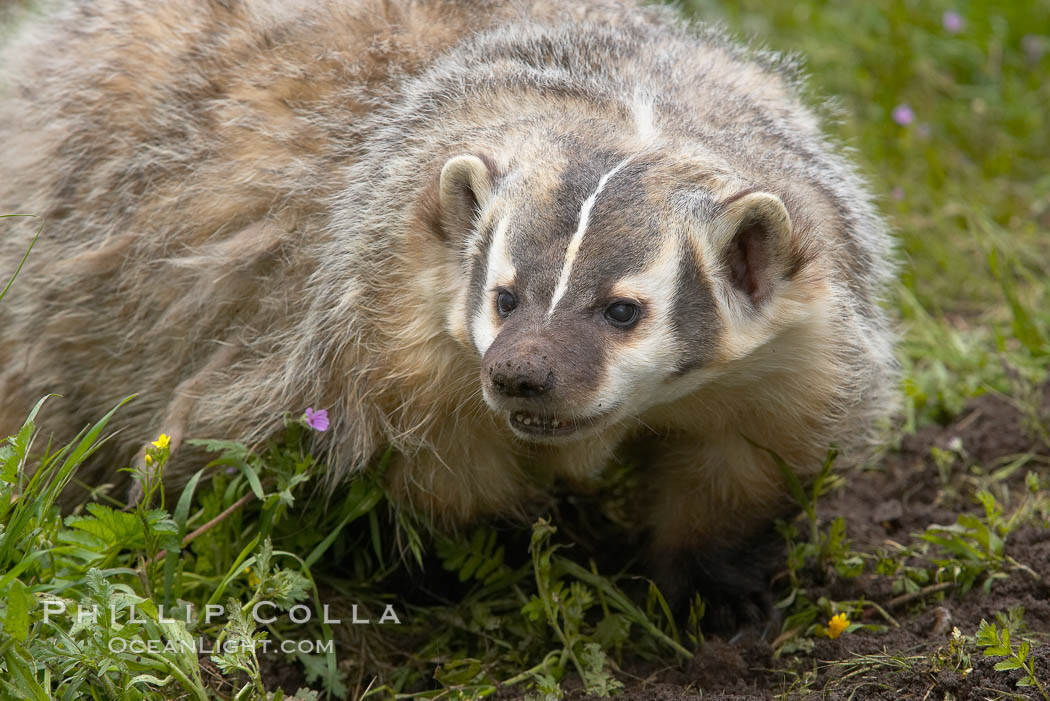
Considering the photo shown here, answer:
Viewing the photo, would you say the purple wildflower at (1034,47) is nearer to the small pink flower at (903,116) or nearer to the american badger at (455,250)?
the small pink flower at (903,116)

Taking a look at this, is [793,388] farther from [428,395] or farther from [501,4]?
[501,4]

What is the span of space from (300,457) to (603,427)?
1059 millimetres

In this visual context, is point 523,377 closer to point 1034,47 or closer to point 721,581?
point 721,581

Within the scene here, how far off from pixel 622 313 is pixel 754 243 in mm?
465

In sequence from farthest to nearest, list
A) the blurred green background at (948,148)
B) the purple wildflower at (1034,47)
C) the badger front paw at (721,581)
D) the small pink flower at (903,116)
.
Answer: the purple wildflower at (1034,47)
the small pink flower at (903,116)
the blurred green background at (948,148)
the badger front paw at (721,581)

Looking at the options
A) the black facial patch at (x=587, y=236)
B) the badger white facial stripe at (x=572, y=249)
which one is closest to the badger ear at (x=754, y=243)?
the black facial patch at (x=587, y=236)

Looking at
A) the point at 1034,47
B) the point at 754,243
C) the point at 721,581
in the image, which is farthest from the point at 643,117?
the point at 1034,47

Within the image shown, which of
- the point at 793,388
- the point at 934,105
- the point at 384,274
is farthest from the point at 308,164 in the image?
the point at 934,105

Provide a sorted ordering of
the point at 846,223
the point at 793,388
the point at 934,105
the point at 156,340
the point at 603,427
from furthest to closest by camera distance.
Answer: the point at 934,105 < the point at 156,340 < the point at 846,223 < the point at 793,388 < the point at 603,427

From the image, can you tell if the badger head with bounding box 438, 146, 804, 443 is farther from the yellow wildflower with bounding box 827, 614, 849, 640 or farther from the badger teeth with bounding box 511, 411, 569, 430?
the yellow wildflower with bounding box 827, 614, 849, 640

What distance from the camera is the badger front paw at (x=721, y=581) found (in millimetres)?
4285

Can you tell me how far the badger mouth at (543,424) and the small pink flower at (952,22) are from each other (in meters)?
4.92

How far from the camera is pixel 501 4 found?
182 inches

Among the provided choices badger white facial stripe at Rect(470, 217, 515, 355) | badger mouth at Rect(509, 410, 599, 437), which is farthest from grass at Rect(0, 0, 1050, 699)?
badger white facial stripe at Rect(470, 217, 515, 355)
